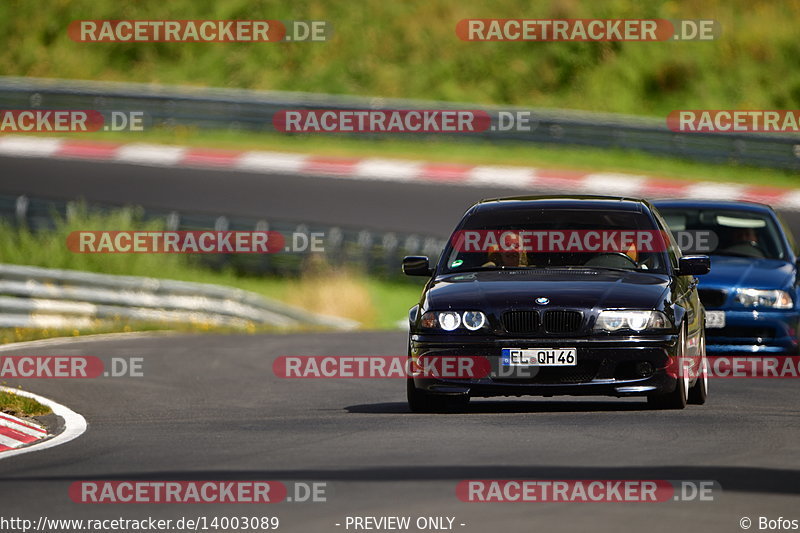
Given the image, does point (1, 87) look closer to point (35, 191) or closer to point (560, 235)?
point (35, 191)

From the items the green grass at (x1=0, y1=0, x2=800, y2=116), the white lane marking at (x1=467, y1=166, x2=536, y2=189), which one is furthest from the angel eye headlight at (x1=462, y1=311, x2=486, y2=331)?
the green grass at (x1=0, y1=0, x2=800, y2=116)

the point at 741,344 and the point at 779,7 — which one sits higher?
the point at 779,7

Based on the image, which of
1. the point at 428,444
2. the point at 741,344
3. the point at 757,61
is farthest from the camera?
the point at 757,61

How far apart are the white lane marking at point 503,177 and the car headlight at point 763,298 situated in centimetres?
1427

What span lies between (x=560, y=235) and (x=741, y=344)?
3869mm

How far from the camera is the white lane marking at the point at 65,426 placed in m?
9.64

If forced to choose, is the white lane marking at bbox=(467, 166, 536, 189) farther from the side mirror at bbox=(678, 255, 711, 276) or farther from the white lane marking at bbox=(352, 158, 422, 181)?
the side mirror at bbox=(678, 255, 711, 276)

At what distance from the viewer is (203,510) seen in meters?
7.25

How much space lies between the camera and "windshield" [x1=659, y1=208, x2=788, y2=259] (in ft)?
51.1

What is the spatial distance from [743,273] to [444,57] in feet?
82.6

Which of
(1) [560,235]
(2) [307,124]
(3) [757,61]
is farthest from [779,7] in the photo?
(1) [560,235]

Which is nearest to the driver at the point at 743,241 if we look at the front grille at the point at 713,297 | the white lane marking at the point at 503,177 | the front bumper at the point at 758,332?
the front grille at the point at 713,297

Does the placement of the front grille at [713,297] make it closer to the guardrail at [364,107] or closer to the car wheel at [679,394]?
the car wheel at [679,394]

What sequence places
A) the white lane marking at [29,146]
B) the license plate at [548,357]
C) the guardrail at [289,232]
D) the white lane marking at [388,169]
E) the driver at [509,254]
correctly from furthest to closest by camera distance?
the white lane marking at [29,146] → the white lane marking at [388,169] → the guardrail at [289,232] → the driver at [509,254] → the license plate at [548,357]
